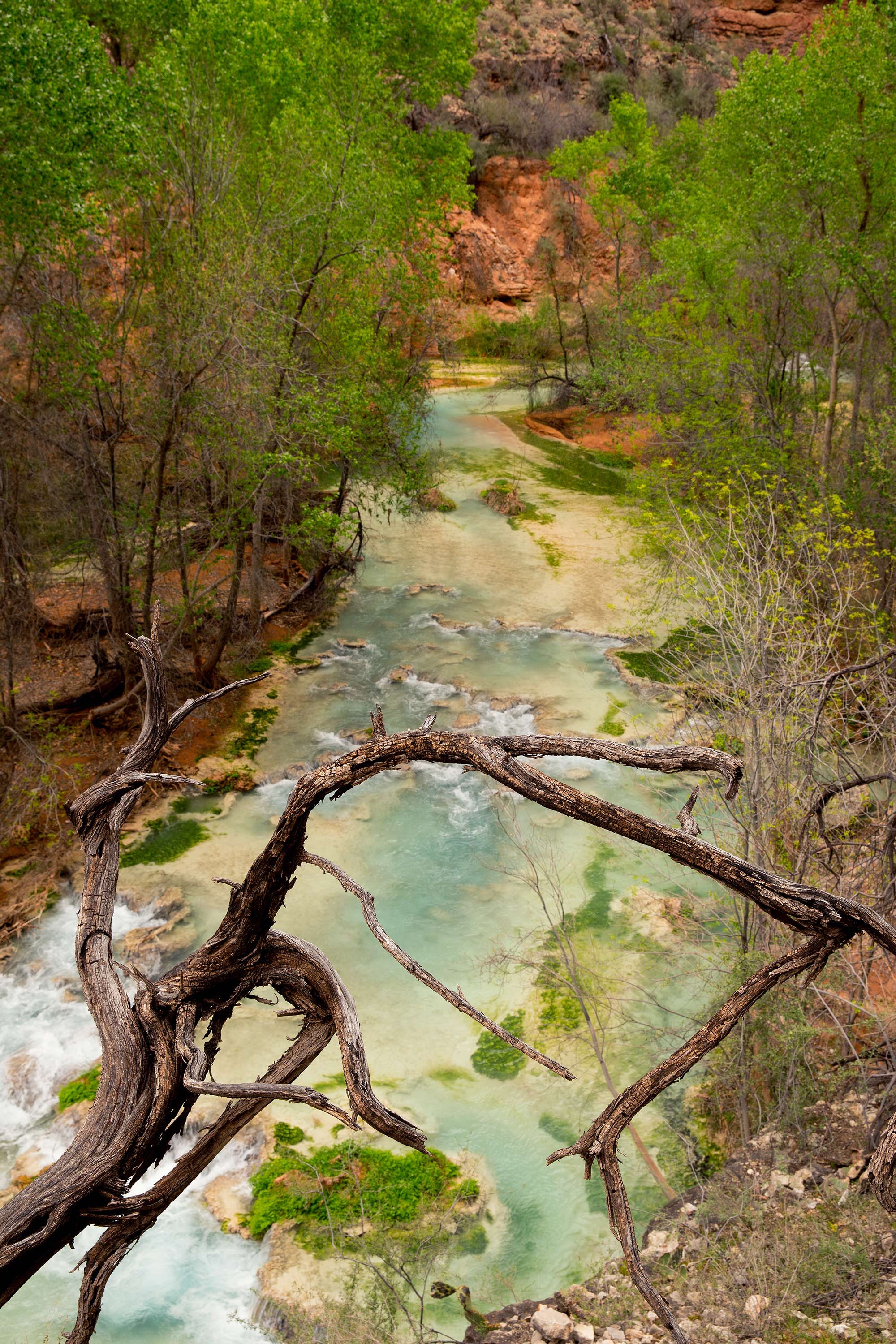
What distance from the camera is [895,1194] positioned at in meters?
2.92

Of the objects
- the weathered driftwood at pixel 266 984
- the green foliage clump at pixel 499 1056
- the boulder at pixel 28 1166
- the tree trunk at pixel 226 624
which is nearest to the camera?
the weathered driftwood at pixel 266 984

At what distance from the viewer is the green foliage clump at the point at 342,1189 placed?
9.05 m

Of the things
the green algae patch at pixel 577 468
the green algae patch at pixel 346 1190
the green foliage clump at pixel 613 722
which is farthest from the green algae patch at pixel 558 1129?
the green algae patch at pixel 577 468

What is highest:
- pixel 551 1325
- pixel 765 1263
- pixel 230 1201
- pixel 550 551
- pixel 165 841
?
pixel 550 551

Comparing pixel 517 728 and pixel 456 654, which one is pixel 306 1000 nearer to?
pixel 517 728

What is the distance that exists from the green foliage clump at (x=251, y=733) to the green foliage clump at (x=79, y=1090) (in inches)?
236

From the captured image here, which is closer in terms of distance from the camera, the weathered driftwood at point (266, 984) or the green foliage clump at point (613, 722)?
the weathered driftwood at point (266, 984)

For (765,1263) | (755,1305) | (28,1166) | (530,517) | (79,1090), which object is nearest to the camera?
(755,1305)

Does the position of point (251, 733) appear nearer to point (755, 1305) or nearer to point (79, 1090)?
point (79, 1090)

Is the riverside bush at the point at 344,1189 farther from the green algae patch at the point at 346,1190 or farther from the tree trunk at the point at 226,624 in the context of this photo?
the tree trunk at the point at 226,624

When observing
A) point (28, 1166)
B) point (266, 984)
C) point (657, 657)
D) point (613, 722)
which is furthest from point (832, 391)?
point (266, 984)

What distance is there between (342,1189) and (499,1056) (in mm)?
2308

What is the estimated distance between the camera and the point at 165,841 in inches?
554

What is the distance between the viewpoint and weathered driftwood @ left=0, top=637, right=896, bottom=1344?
2643mm
